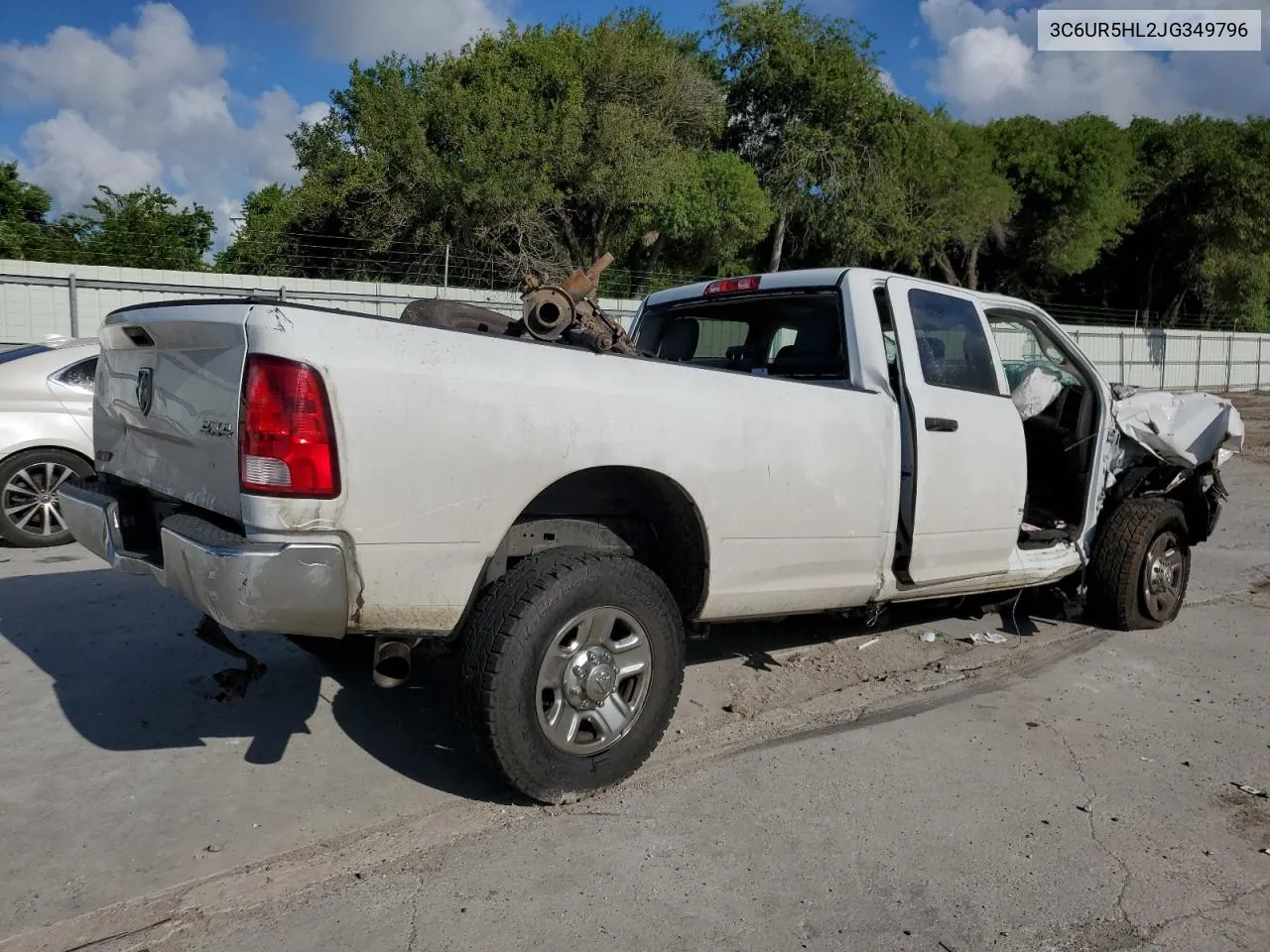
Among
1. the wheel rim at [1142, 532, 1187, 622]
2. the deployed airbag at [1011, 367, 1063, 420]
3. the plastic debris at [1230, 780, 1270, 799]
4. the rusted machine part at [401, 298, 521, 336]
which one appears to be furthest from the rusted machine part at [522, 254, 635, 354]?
the wheel rim at [1142, 532, 1187, 622]

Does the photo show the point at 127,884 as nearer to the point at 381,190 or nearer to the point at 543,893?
the point at 543,893

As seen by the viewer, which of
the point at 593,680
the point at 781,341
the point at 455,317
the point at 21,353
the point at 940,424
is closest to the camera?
the point at 593,680

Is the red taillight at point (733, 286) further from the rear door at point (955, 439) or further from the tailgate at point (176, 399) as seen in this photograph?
the tailgate at point (176, 399)

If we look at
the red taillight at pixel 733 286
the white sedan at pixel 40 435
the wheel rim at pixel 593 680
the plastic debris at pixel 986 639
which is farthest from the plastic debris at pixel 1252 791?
the white sedan at pixel 40 435

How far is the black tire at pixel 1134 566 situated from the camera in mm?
5895

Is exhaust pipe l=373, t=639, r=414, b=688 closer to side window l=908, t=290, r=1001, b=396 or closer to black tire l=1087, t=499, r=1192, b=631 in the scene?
side window l=908, t=290, r=1001, b=396

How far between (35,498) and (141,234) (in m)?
12.6

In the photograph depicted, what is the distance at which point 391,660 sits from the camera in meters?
3.33

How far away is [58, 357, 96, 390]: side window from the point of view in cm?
761

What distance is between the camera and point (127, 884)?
3.08 metres

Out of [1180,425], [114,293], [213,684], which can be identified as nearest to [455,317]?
[213,684]

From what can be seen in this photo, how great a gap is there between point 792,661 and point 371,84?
20.0 m

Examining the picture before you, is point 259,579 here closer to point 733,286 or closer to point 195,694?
point 195,694

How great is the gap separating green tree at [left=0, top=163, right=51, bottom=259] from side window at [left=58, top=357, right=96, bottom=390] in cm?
1526
